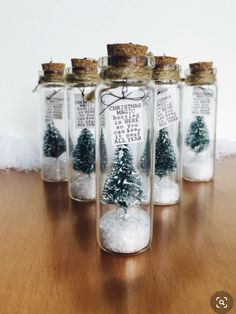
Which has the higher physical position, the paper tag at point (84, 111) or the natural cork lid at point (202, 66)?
the natural cork lid at point (202, 66)


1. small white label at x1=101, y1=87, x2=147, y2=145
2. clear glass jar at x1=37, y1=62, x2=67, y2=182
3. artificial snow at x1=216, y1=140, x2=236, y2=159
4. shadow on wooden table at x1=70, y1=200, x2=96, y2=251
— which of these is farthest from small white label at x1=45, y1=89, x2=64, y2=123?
artificial snow at x1=216, y1=140, x2=236, y2=159

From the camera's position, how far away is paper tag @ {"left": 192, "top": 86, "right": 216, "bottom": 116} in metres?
0.79

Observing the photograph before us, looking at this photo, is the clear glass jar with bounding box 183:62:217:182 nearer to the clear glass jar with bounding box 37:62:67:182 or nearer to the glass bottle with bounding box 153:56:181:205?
the glass bottle with bounding box 153:56:181:205

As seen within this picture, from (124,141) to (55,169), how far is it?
0.38m

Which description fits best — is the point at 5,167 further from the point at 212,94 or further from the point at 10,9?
the point at 212,94

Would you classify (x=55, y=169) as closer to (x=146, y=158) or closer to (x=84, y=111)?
(x=84, y=111)

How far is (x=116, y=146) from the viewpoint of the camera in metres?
0.46

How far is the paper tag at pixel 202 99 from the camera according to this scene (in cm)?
79

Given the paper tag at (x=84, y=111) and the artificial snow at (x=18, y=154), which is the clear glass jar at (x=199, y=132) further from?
the artificial snow at (x=18, y=154)

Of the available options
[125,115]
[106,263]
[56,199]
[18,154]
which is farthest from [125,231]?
[18,154]

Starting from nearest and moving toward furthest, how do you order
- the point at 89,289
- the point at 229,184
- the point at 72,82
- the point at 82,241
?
the point at 89,289 < the point at 82,241 < the point at 72,82 < the point at 229,184

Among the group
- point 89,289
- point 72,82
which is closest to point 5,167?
point 72,82

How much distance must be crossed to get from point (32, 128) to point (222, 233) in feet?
2.15

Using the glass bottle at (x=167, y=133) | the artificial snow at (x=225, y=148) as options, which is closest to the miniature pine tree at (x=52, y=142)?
the glass bottle at (x=167, y=133)
